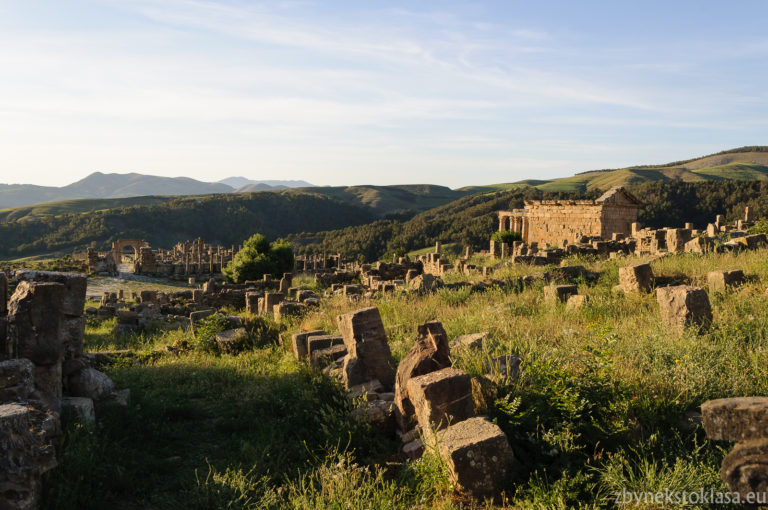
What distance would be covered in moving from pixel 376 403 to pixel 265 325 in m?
5.90

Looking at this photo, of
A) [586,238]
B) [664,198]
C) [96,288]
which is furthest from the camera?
[664,198]

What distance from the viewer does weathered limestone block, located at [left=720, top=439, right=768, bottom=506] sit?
315 cm

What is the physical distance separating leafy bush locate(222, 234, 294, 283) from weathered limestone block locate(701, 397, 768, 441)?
30.6m

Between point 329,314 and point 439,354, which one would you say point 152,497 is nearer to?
point 439,354

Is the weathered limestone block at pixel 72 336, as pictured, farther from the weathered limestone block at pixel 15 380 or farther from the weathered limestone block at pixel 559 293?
the weathered limestone block at pixel 559 293

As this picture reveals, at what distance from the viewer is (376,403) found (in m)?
5.77

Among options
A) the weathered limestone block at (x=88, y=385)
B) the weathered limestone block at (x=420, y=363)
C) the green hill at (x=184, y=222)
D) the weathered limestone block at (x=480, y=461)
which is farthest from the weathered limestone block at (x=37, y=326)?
the green hill at (x=184, y=222)

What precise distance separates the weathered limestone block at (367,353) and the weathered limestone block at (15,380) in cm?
342

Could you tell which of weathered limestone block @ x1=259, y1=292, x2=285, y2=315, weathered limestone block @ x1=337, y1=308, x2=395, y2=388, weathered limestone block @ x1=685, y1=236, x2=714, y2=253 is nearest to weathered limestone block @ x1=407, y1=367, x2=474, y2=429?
weathered limestone block @ x1=337, y1=308, x2=395, y2=388

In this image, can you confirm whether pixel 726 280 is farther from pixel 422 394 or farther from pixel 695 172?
pixel 695 172

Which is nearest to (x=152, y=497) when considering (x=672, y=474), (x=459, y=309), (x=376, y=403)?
(x=376, y=403)

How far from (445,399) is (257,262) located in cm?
2886

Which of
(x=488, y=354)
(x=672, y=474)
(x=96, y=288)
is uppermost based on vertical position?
(x=488, y=354)

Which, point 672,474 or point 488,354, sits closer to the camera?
point 672,474
